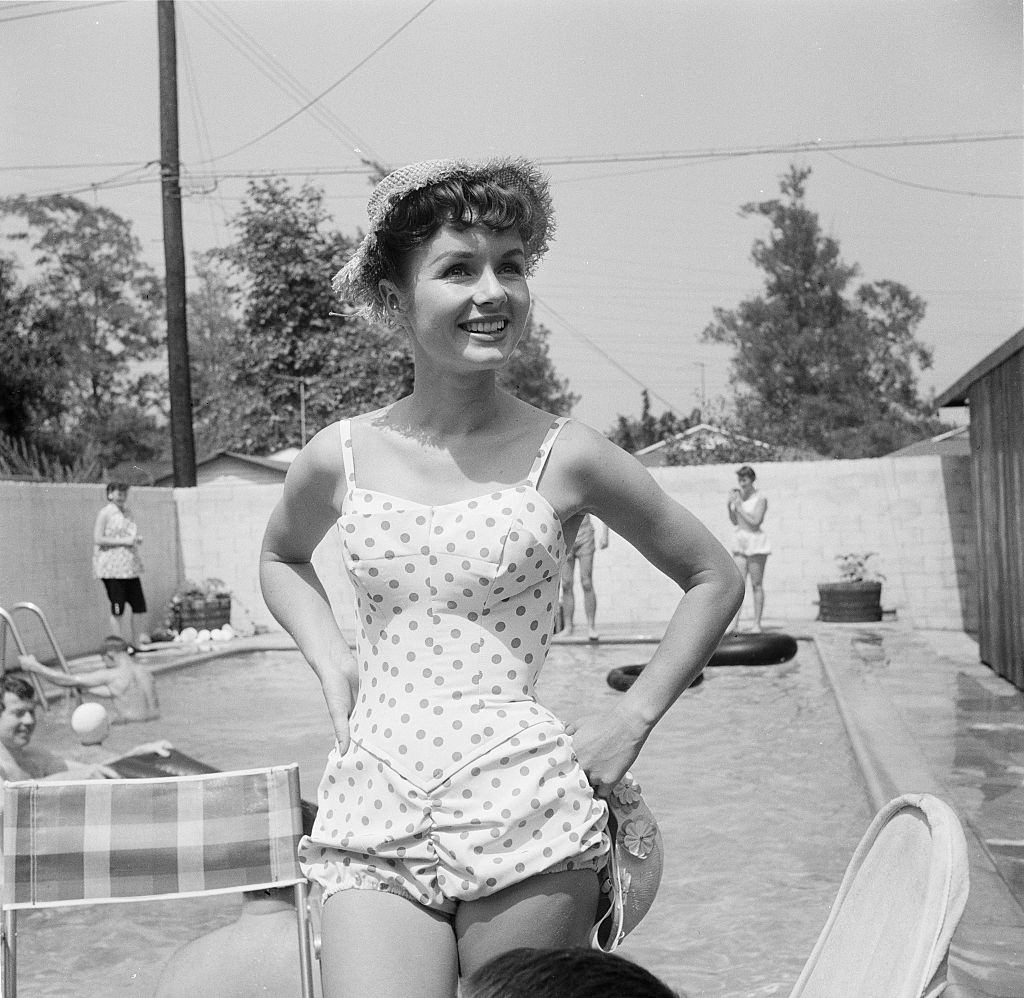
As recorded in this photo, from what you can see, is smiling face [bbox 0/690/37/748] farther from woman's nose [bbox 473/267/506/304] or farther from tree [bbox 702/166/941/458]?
tree [bbox 702/166/941/458]

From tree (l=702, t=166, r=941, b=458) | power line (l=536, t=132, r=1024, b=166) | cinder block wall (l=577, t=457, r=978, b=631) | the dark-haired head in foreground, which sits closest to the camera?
the dark-haired head in foreground

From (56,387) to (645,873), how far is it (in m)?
42.1

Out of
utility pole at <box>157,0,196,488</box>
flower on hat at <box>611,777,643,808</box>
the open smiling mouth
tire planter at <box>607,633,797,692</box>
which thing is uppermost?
utility pole at <box>157,0,196,488</box>

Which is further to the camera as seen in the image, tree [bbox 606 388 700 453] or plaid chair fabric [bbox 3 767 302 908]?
tree [bbox 606 388 700 453]

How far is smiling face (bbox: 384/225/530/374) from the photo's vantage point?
1835 millimetres

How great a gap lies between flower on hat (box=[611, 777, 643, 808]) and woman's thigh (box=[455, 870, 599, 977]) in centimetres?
15

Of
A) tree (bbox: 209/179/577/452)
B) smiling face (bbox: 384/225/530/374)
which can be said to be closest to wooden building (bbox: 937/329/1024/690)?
smiling face (bbox: 384/225/530/374)

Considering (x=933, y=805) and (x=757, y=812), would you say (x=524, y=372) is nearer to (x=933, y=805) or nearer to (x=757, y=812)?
(x=757, y=812)

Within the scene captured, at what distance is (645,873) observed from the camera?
183 cm

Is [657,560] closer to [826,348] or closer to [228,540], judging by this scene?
[228,540]

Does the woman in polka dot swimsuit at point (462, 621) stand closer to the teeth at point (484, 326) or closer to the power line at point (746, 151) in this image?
the teeth at point (484, 326)

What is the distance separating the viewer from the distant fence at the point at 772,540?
1509 cm

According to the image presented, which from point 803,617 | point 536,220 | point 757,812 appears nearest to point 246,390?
point 803,617

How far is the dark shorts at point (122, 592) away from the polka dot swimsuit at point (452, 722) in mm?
12476
